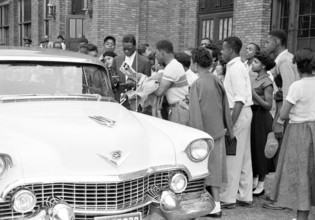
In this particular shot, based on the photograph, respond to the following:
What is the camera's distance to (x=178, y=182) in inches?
143

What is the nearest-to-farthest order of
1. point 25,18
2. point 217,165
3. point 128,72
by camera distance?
point 217,165 → point 128,72 → point 25,18

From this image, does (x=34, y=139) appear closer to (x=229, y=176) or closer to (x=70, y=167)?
(x=70, y=167)

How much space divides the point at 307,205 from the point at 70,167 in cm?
249

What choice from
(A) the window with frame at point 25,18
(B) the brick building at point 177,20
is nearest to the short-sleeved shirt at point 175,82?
(B) the brick building at point 177,20

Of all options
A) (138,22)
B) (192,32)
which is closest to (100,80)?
(192,32)

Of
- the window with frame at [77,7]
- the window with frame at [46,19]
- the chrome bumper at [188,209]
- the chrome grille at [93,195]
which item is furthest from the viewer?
the window with frame at [46,19]

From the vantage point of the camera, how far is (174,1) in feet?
50.7

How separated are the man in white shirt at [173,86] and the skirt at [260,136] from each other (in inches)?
34.8

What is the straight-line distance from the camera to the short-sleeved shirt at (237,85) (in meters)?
4.93

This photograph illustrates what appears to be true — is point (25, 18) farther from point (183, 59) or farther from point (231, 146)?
point (231, 146)

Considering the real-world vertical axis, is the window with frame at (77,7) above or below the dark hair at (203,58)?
above

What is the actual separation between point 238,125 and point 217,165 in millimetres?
680

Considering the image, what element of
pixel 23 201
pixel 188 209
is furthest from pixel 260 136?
pixel 23 201

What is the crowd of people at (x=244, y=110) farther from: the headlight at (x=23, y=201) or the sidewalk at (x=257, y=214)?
the headlight at (x=23, y=201)
